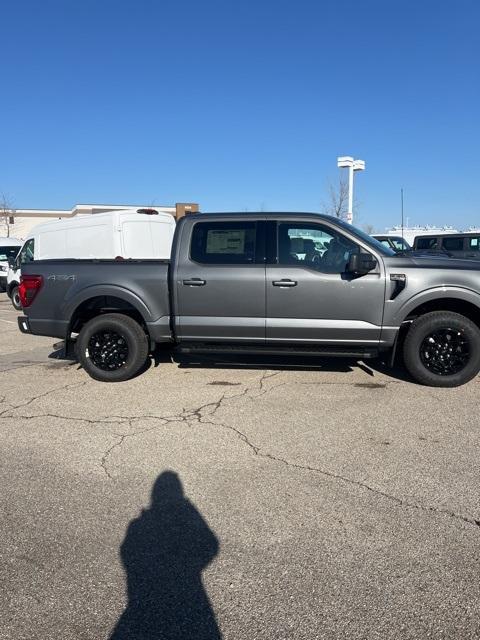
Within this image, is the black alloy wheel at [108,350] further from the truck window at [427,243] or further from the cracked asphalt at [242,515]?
the truck window at [427,243]

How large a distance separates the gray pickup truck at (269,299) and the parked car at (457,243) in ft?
37.5

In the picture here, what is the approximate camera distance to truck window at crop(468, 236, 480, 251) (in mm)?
16406

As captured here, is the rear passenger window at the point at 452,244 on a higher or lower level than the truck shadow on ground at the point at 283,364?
higher

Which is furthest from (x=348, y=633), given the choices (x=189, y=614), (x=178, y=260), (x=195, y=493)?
(x=178, y=260)

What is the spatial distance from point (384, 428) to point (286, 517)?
1.80 m

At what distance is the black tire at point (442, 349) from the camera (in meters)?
5.48

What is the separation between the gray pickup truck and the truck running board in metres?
0.01

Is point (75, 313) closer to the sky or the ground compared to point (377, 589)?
closer to the sky

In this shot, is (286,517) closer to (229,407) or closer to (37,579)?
(37,579)

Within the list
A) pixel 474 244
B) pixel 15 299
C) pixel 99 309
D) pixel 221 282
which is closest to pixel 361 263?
pixel 221 282

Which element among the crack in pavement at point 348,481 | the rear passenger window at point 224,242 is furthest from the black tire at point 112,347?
the crack in pavement at point 348,481

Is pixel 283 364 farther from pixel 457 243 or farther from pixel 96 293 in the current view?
pixel 457 243

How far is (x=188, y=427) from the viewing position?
4.62 m

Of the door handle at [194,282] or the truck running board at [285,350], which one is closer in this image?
the truck running board at [285,350]
